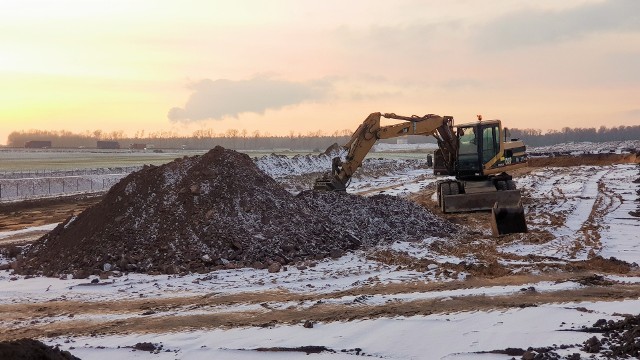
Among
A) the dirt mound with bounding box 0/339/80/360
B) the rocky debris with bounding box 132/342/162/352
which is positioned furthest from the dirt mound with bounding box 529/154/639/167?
the dirt mound with bounding box 0/339/80/360

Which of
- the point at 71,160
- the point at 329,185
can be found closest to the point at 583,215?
the point at 329,185

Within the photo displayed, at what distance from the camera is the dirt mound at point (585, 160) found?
181ft

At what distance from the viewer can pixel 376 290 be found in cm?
1091

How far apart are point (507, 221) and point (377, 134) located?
503 cm

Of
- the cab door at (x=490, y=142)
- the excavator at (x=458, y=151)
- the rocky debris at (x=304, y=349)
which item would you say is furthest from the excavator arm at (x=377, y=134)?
the rocky debris at (x=304, y=349)

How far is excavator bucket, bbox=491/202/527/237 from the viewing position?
16.5m

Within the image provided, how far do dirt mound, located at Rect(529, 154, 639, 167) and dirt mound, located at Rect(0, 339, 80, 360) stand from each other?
53.8 m

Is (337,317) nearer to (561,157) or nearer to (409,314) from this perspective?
(409,314)

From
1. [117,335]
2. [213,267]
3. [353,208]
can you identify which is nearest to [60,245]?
[213,267]

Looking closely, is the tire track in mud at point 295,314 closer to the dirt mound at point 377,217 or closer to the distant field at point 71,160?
the dirt mound at point 377,217

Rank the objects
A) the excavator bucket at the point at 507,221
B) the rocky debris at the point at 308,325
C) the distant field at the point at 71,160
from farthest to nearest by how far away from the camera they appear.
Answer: the distant field at the point at 71,160 < the excavator bucket at the point at 507,221 < the rocky debris at the point at 308,325

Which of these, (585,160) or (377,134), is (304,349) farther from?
(585,160)

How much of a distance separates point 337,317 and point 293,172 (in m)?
38.5

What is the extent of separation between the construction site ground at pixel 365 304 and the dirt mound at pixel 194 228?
2.02ft
